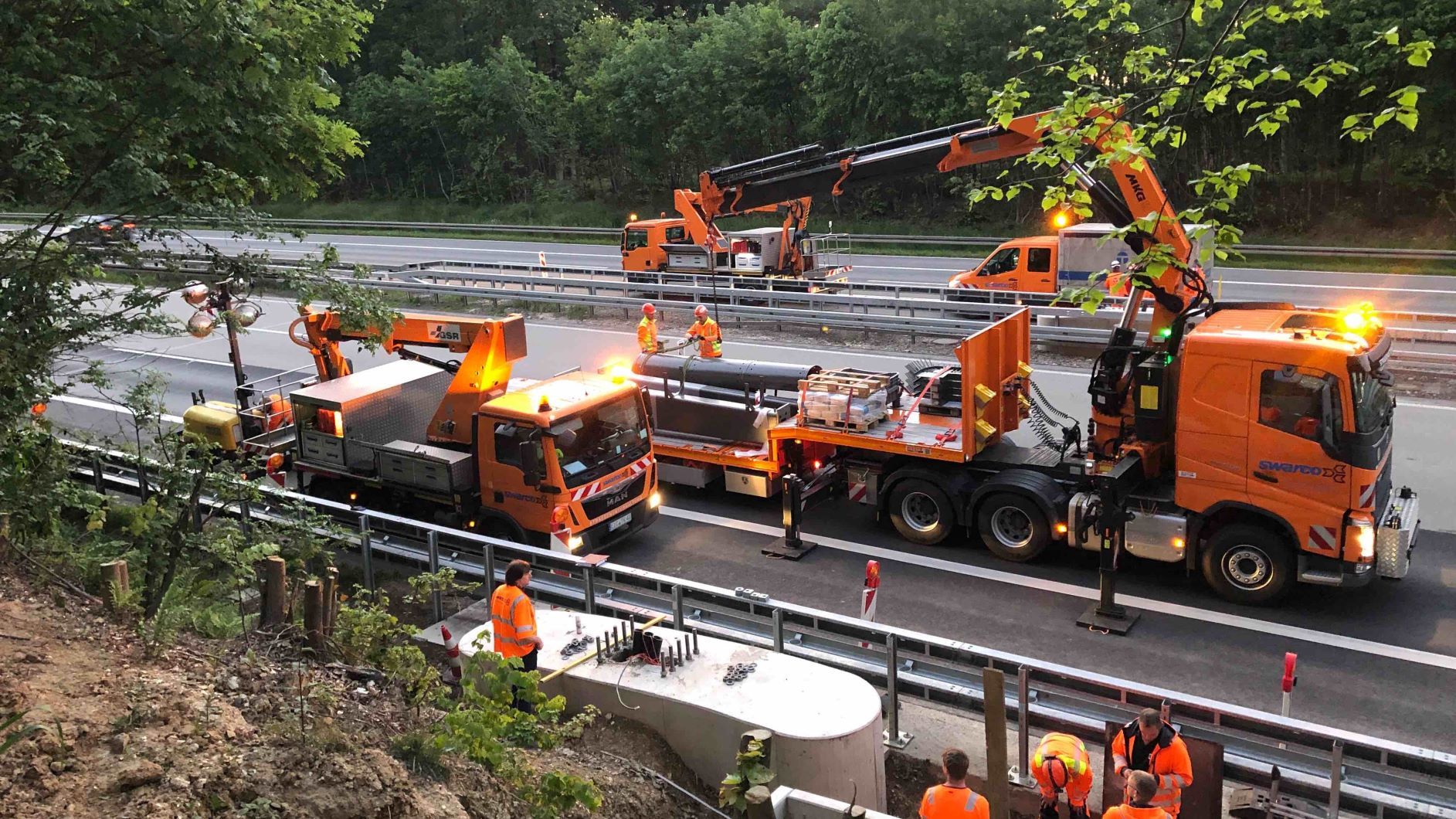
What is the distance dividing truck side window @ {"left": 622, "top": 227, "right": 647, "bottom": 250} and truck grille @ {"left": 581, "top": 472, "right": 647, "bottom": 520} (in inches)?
707

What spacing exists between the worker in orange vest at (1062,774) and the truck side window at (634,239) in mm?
24250

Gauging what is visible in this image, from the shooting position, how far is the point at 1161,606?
1088 cm

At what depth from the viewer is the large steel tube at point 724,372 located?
1375 centimetres

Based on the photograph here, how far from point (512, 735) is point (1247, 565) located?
7.70m

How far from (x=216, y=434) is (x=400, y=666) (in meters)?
8.77

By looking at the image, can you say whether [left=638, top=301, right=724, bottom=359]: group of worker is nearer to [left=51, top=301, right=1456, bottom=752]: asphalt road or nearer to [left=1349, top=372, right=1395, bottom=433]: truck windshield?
[left=51, top=301, right=1456, bottom=752]: asphalt road

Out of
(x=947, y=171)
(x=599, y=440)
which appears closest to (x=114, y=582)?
(x=599, y=440)

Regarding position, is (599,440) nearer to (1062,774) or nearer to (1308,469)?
(1062,774)

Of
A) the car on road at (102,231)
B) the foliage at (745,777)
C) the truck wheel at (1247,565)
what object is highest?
the car on road at (102,231)

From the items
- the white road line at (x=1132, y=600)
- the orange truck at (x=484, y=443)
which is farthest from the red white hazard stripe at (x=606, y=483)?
the white road line at (x=1132, y=600)

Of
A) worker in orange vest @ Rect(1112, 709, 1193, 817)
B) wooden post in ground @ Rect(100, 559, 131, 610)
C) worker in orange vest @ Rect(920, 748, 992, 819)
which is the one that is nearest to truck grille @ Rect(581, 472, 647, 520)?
wooden post in ground @ Rect(100, 559, 131, 610)

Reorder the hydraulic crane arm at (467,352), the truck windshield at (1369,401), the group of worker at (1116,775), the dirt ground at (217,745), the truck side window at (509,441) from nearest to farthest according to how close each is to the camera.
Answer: the dirt ground at (217,745) < the group of worker at (1116,775) < the truck windshield at (1369,401) < the truck side window at (509,441) < the hydraulic crane arm at (467,352)

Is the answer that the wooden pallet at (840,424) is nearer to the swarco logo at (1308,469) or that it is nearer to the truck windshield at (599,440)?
the truck windshield at (599,440)

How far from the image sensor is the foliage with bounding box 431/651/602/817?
5.67 m
